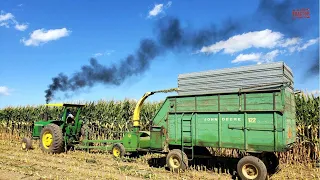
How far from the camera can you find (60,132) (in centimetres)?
1370

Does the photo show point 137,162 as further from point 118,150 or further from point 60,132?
point 60,132

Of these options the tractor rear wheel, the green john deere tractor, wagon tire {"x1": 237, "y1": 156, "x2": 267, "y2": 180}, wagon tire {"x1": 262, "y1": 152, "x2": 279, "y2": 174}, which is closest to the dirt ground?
wagon tire {"x1": 262, "y1": 152, "x2": 279, "y2": 174}

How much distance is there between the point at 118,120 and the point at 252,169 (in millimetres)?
10470

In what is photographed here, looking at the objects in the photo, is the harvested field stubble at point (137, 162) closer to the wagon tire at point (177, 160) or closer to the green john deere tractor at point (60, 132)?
the wagon tire at point (177, 160)

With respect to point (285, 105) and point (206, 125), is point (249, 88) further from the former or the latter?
point (206, 125)

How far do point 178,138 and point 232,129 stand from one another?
1.95m

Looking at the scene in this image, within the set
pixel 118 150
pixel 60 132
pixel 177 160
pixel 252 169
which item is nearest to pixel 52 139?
pixel 60 132

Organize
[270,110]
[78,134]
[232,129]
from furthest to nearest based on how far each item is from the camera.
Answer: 1. [78,134]
2. [232,129]
3. [270,110]

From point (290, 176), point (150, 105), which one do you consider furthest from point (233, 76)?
point (150, 105)

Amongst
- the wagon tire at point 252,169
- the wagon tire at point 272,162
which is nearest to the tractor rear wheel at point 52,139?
the wagon tire at point 252,169

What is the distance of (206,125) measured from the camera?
360 inches

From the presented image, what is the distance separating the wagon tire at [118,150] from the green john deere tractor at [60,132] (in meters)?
2.96

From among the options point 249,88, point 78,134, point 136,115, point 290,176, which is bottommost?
point 290,176

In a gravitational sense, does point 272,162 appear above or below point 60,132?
below
